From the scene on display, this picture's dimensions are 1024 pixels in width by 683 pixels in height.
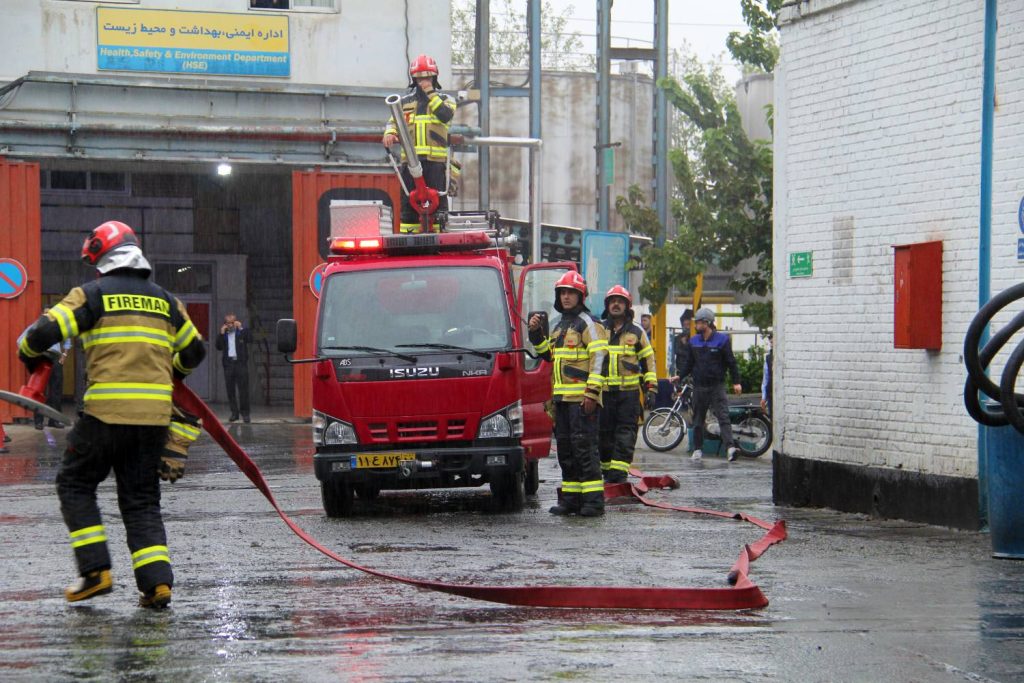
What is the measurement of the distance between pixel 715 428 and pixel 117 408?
13.0 m

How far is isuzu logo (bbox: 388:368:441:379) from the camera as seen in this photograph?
11406mm

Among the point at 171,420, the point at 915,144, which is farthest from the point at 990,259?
the point at 171,420

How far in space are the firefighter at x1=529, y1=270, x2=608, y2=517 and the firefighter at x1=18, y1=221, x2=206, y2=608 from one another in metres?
4.70

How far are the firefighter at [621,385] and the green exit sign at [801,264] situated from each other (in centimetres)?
145

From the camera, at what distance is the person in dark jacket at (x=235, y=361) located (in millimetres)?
24547

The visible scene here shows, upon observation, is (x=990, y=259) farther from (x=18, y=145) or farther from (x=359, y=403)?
(x=18, y=145)

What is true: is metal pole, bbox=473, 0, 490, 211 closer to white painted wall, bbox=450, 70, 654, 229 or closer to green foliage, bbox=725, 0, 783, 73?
green foliage, bbox=725, 0, 783, 73

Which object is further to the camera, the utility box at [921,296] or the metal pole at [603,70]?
the metal pole at [603,70]

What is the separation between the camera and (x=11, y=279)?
75.7 feet

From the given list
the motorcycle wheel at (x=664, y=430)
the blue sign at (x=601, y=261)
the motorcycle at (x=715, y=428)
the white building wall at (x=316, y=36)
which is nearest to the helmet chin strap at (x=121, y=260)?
the motorcycle at (x=715, y=428)

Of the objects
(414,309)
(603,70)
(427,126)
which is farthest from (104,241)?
(603,70)

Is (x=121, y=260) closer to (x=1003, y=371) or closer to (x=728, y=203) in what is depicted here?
(x=1003, y=371)

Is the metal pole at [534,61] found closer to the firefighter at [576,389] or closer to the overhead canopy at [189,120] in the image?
the overhead canopy at [189,120]

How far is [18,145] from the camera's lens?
23.9m
